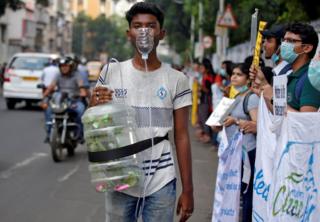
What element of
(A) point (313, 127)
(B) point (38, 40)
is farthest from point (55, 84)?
(B) point (38, 40)

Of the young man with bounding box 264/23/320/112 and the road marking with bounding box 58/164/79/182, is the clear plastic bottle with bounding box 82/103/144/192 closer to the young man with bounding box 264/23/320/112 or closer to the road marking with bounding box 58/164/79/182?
the young man with bounding box 264/23/320/112

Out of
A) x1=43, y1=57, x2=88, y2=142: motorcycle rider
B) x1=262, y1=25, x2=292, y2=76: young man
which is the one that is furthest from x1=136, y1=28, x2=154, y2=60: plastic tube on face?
x1=43, y1=57, x2=88, y2=142: motorcycle rider

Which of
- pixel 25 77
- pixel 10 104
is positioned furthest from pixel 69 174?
pixel 10 104

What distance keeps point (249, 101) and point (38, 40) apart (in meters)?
61.1

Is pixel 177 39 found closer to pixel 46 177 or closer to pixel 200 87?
pixel 200 87

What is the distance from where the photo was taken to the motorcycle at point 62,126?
10484 millimetres

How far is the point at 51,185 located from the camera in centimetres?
860

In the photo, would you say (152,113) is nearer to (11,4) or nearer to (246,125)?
(246,125)

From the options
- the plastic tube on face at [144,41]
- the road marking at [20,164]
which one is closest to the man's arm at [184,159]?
the plastic tube on face at [144,41]

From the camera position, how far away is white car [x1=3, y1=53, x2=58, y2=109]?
20.6 metres

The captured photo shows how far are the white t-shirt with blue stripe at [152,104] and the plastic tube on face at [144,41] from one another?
0.43 feet

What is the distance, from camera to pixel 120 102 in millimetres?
3670

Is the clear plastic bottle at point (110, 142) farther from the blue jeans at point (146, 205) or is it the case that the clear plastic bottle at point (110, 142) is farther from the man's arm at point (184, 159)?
the man's arm at point (184, 159)

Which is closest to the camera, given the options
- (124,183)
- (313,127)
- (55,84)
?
(124,183)
